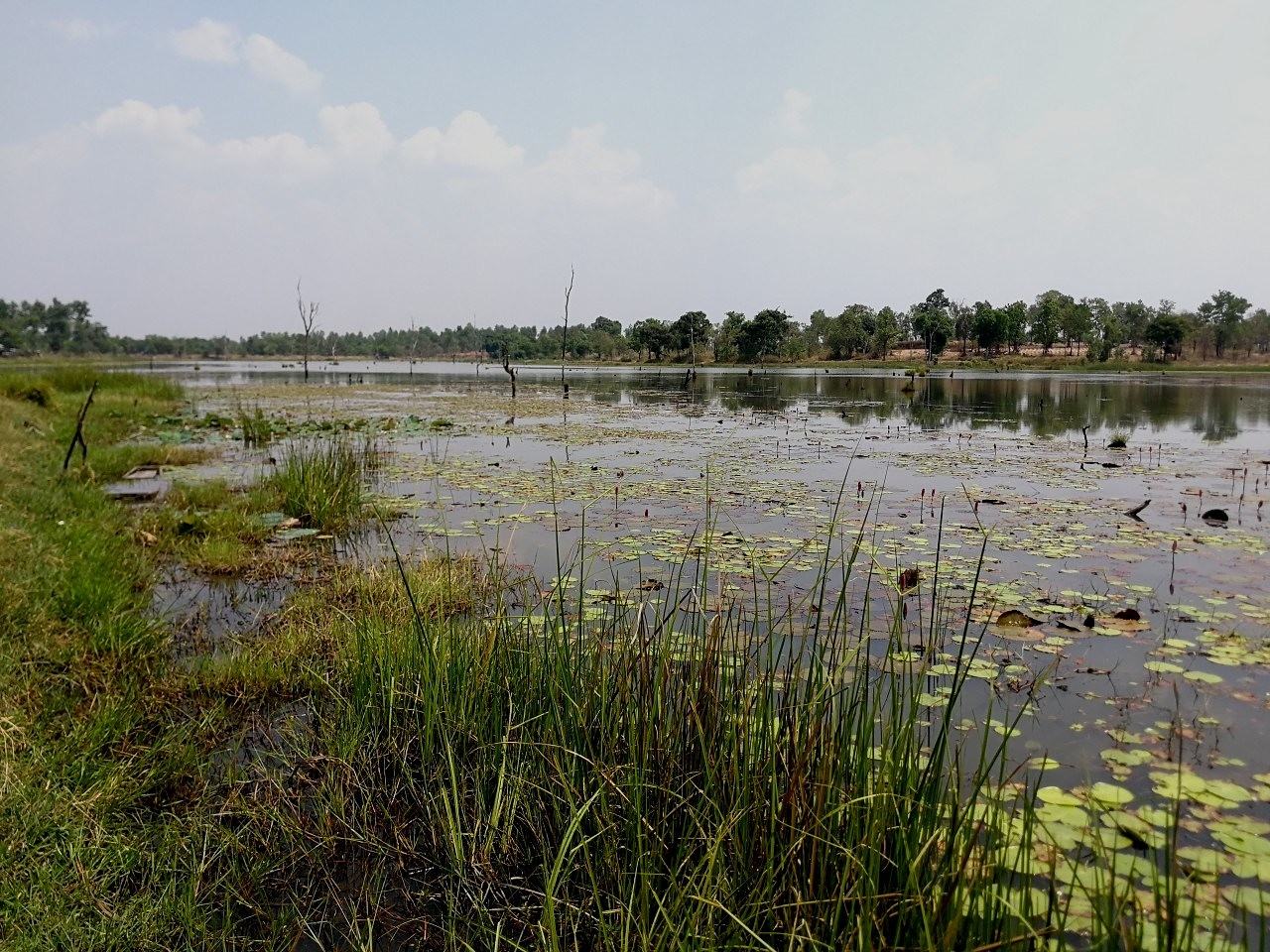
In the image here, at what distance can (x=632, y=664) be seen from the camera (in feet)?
7.34

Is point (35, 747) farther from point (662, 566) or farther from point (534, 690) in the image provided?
point (662, 566)

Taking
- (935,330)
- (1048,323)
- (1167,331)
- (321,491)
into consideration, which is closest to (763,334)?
(935,330)

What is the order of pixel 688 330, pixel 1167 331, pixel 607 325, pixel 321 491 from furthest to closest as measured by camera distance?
1. pixel 607 325
2. pixel 688 330
3. pixel 1167 331
4. pixel 321 491

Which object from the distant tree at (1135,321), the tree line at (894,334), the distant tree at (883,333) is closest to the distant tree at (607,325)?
the tree line at (894,334)

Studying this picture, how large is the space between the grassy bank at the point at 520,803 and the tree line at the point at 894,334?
1901 inches

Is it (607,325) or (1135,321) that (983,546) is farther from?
(607,325)

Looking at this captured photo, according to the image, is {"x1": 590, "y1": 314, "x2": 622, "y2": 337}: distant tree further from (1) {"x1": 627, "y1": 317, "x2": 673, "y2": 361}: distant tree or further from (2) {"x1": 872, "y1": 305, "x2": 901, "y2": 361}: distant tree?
(2) {"x1": 872, "y1": 305, "x2": 901, "y2": 361}: distant tree

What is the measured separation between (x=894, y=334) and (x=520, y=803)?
3075 inches

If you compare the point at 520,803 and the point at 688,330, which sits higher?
the point at 688,330

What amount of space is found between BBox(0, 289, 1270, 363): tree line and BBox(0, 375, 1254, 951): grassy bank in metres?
48.3

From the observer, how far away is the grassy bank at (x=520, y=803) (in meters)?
1.59

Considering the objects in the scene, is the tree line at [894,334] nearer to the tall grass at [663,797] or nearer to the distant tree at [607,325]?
the distant tree at [607,325]

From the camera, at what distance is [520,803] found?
227 cm

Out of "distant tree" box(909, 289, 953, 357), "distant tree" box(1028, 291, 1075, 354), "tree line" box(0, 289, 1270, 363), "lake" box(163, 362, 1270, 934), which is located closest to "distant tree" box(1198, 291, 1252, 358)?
"tree line" box(0, 289, 1270, 363)
